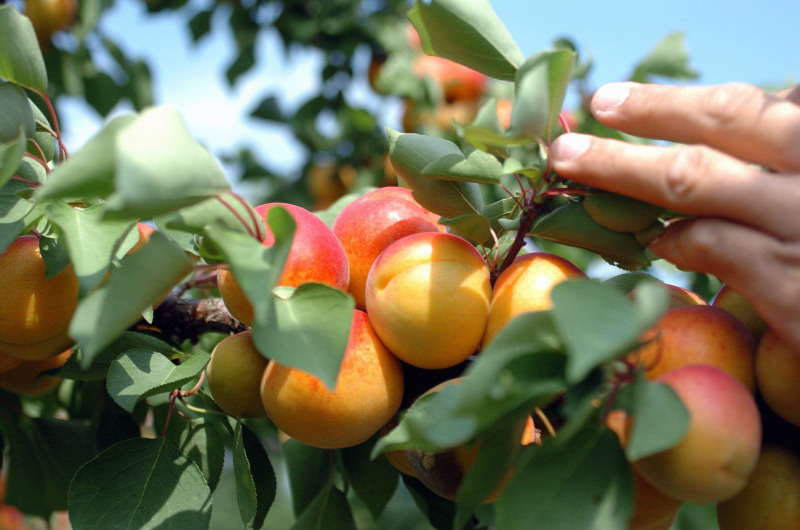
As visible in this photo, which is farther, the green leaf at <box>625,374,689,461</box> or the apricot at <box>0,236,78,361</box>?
the apricot at <box>0,236,78,361</box>

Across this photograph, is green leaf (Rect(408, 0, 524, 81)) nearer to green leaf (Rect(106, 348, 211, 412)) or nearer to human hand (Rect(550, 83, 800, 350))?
human hand (Rect(550, 83, 800, 350))

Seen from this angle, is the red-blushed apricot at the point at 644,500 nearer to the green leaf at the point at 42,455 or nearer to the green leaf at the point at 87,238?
the green leaf at the point at 87,238

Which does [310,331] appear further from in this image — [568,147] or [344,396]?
[568,147]

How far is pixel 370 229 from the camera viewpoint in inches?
24.9

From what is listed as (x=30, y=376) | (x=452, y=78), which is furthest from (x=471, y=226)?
(x=452, y=78)

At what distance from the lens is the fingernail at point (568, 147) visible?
49cm

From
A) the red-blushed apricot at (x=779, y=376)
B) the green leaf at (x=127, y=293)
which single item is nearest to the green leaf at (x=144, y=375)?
the green leaf at (x=127, y=293)

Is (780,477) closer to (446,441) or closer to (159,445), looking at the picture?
(446,441)

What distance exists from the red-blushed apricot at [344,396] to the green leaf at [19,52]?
14.2 inches

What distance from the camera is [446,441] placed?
0.34 metres

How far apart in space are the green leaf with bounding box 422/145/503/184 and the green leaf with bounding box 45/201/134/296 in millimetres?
232

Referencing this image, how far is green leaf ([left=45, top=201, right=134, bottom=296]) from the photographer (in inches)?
18.2

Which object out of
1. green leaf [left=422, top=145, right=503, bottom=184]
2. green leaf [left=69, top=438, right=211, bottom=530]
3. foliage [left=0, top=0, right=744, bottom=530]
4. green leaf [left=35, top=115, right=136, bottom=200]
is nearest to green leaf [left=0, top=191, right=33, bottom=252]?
foliage [left=0, top=0, right=744, bottom=530]

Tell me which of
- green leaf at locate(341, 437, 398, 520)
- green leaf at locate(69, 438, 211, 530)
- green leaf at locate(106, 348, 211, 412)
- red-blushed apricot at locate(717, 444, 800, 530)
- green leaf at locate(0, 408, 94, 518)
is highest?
red-blushed apricot at locate(717, 444, 800, 530)
